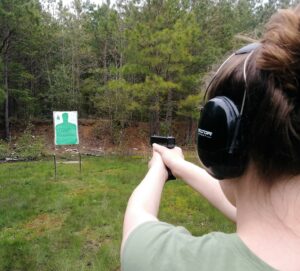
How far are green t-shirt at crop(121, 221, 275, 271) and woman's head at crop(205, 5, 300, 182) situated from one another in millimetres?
127

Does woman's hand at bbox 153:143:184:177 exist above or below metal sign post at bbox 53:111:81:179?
above

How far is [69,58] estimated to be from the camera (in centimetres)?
2452

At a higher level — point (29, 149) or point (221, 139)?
point (221, 139)

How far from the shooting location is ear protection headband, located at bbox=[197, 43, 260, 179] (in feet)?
2.01

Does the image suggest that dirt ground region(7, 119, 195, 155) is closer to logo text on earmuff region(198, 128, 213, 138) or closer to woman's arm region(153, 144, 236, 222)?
woman's arm region(153, 144, 236, 222)

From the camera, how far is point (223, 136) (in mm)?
639

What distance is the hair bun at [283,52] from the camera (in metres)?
0.56

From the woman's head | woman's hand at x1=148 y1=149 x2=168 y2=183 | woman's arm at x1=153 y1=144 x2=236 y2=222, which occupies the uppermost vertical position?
the woman's head

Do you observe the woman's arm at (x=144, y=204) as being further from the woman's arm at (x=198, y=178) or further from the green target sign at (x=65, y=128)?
the green target sign at (x=65, y=128)

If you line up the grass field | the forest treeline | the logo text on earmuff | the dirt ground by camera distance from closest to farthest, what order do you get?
the logo text on earmuff, the grass field, the forest treeline, the dirt ground

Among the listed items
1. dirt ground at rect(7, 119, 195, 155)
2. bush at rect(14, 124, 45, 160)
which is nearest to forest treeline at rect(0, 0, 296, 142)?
dirt ground at rect(7, 119, 195, 155)

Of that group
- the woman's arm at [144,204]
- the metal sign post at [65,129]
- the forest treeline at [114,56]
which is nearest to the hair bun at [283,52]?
the woman's arm at [144,204]

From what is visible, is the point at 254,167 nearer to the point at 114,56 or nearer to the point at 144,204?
the point at 144,204

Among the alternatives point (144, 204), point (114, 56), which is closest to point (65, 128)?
point (144, 204)
